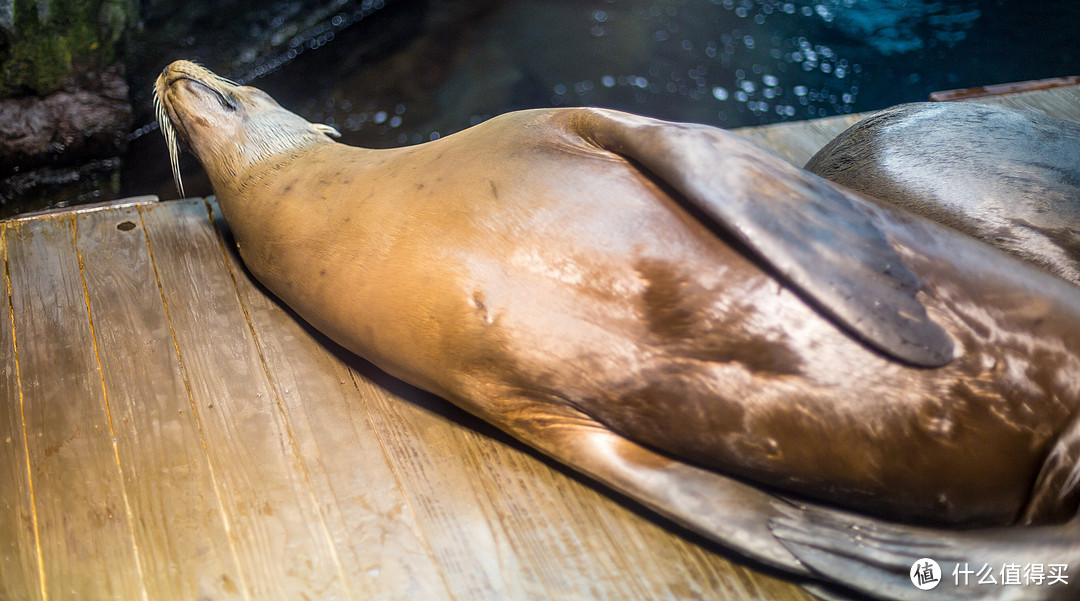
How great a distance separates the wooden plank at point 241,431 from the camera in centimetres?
181

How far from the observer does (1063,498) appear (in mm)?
1671

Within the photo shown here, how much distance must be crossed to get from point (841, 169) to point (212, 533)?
2216 millimetres

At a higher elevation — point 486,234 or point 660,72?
point 486,234

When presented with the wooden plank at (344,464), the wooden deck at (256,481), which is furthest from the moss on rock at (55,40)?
the wooden plank at (344,464)

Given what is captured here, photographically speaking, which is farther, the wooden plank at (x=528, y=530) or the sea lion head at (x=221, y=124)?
the sea lion head at (x=221, y=124)

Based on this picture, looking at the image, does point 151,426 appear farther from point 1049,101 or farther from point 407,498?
point 1049,101

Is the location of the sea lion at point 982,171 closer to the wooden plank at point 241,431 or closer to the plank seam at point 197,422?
the wooden plank at point 241,431

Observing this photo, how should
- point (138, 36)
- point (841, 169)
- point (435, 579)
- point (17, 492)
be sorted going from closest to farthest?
point (435, 579) → point (17, 492) → point (841, 169) → point (138, 36)

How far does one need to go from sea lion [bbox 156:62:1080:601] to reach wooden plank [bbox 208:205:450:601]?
274 millimetres

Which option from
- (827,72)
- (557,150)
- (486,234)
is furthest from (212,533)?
(827,72)

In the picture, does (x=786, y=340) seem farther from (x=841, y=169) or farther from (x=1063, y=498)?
(x=841, y=169)

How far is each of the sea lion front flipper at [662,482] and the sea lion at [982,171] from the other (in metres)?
Result: 1.09

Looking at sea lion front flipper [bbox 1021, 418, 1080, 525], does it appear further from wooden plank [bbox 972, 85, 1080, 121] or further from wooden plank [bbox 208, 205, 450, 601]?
wooden plank [bbox 972, 85, 1080, 121]

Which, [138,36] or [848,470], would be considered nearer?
[848,470]
